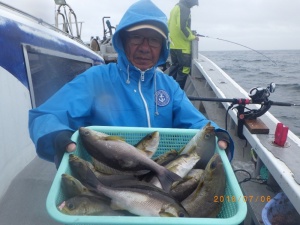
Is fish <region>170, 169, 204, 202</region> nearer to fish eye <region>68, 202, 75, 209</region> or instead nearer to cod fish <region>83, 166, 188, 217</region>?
cod fish <region>83, 166, 188, 217</region>

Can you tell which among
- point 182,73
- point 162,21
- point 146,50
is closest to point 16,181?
point 146,50

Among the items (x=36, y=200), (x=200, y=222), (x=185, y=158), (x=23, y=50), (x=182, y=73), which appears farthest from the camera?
(x=182, y=73)

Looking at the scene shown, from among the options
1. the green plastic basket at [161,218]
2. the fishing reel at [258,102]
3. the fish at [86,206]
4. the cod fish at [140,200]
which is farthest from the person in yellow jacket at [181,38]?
the fish at [86,206]

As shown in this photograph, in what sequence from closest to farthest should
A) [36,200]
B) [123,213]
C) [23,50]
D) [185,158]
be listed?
[123,213] < [185,158] < [36,200] < [23,50]

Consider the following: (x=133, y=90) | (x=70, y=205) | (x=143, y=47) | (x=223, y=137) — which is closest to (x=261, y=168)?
(x=223, y=137)

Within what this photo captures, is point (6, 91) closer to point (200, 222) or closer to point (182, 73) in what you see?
point (200, 222)

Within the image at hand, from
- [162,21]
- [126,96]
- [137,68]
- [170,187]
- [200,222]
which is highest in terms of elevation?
[162,21]

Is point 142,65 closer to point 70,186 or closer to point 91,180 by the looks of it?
point 91,180

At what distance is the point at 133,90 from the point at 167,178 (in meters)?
0.96

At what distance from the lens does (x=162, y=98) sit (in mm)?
2697

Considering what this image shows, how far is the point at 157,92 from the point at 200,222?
1.60 metres

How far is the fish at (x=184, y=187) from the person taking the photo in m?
1.82

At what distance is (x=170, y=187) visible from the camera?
6.09 feet

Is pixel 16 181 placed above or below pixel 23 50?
below
